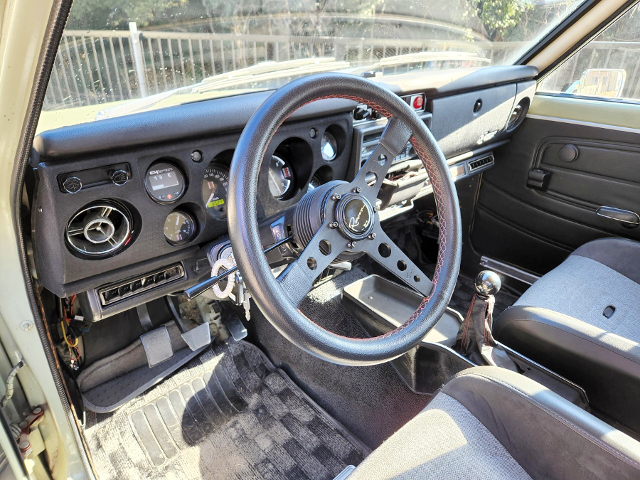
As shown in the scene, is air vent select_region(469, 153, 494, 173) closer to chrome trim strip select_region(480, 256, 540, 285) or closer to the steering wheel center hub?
chrome trim strip select_region(480, 256, 540, 285)

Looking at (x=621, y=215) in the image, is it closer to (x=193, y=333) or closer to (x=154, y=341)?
→ (x=193, y=333)

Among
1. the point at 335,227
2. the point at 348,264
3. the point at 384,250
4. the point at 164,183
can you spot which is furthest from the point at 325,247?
the point at 164,183

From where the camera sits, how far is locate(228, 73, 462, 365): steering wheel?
0.90 metres

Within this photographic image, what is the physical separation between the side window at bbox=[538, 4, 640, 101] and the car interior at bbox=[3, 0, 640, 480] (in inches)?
0.4

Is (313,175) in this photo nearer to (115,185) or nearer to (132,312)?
(115,185)

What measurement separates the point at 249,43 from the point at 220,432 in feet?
4.82

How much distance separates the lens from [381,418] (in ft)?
6.24

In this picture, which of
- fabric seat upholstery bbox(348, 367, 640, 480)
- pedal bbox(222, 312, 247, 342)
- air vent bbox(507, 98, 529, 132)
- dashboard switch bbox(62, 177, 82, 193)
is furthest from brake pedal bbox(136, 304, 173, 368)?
air vent bbox(507, 98, 529, 132)

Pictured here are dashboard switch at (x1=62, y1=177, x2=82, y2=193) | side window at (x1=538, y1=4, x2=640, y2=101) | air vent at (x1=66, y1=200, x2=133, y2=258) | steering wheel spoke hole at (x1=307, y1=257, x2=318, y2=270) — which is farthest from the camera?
side window at (x1=538, y1=4, x2=640, y2=101)

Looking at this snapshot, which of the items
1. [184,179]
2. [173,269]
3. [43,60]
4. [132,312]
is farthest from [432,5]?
[132,312]

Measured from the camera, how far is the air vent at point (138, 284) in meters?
1.44

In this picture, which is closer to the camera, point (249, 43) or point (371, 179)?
point (371, 179)

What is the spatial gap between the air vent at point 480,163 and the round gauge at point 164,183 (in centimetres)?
162

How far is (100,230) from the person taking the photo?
4.28ft
